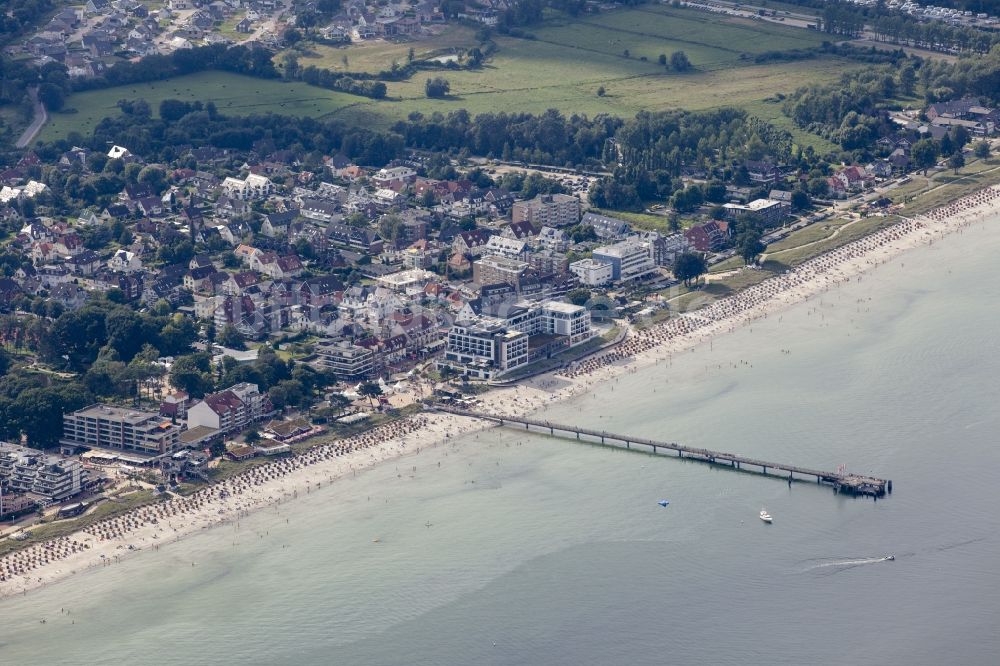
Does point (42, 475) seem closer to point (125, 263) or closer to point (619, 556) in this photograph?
point (619, 556)

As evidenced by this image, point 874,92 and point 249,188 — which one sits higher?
point 874,92

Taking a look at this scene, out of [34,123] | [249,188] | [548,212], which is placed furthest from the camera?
[34,123]

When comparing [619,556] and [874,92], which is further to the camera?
[874,92]

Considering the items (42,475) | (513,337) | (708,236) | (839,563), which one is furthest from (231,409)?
(708,236)

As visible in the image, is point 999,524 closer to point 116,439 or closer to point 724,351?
point 724,351

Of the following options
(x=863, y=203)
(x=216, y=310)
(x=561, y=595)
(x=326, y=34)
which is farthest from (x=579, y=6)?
(x=561, y=595)

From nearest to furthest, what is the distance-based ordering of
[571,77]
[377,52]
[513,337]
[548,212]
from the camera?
[513,337], [548,212], [571,77], [377,52]

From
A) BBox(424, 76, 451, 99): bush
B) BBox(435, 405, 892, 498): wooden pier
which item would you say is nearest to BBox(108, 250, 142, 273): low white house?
BBox(435, 405, 892, 498): wooden pier

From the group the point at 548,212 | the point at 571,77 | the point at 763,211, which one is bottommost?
the point at 548,212
